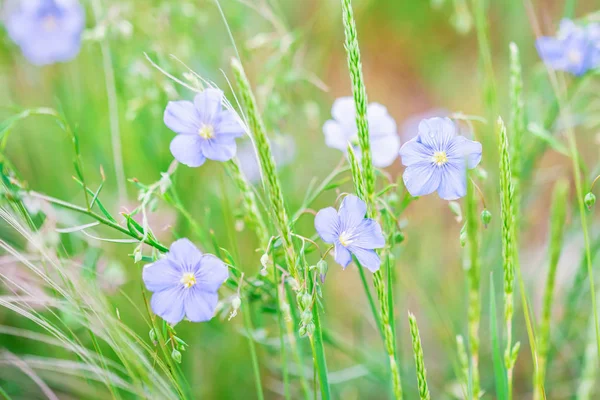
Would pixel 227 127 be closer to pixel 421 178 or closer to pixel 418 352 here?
pixel 421 178

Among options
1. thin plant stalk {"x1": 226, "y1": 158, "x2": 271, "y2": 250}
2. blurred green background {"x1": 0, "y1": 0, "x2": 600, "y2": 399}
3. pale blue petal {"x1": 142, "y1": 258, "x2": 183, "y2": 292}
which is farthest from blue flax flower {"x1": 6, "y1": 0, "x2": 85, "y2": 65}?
pale blue petal {"x1": 142, "y1": 258, "x2": 183, "y2": 292}

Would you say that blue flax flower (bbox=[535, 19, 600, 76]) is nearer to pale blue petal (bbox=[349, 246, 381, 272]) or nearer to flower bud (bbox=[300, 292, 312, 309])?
pale blue petal (bbox=[349, 246, 381, 272])

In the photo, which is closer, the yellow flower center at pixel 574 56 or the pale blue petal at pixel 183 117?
the pale blue petal at pixel 183 117

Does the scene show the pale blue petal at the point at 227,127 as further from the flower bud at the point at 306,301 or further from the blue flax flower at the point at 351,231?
the flower bud at the point at 306,301

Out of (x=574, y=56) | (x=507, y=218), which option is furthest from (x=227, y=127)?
(x=574, y=56)

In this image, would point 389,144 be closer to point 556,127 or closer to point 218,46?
point 556,127

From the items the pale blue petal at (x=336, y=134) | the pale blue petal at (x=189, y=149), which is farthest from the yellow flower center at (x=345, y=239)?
the pale blue petal at (x=336, y=134)
